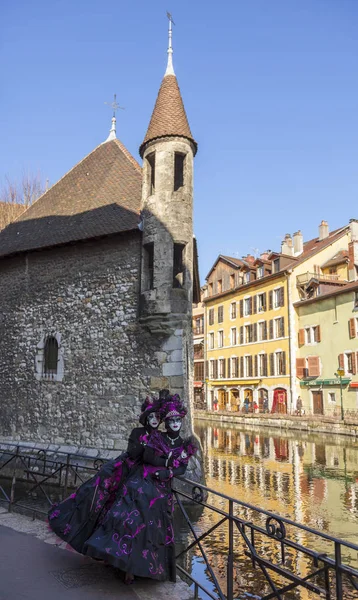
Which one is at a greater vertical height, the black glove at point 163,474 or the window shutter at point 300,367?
Result: the window shutter at point 300,367

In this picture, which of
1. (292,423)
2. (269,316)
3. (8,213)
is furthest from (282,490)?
(269,316)

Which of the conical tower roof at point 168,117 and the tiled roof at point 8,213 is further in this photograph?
the tiled roof at point 8,213

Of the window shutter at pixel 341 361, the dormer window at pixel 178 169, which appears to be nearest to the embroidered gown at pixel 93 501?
the dormer window at pixel 178 169

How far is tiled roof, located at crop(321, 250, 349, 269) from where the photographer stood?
32000 mm

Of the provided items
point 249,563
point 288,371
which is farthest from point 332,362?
point 249,563

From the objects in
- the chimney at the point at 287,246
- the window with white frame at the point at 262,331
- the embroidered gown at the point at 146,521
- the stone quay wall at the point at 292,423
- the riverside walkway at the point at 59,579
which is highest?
the chimney at the point at 287,246

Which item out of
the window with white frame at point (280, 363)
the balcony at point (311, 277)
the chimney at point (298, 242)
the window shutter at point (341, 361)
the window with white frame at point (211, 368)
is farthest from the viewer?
the window with white frame at point (211, 368)

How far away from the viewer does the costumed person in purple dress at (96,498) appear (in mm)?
4324

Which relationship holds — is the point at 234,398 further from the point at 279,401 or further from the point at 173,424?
the point at 173,424

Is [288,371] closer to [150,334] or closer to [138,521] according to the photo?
[150,334]

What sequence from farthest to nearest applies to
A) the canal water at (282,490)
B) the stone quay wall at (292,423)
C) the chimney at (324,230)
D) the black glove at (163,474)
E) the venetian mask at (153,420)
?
the chimney at (324,230)
the stone quay wall at (292,423)
the canal water at (282,490)
the venetian mask at (153,420)
the black glove at (163,474)

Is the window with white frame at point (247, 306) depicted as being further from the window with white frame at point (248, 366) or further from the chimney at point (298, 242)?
the chimney at point (298, 242)

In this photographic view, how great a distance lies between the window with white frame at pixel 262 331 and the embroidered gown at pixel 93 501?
105 feet

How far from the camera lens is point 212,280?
1750 inches
